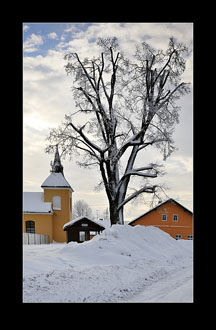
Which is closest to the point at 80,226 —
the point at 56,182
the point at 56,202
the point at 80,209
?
the point at 56,202

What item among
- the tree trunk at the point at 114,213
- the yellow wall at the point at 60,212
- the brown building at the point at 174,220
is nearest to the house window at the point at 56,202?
the yellow wall at the point at 60,212

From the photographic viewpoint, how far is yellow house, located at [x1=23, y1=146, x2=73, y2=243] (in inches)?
1485

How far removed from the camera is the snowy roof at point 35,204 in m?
38.2

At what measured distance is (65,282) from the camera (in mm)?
8102

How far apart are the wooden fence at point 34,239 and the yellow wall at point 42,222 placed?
0.92 metres

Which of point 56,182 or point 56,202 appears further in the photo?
point 56,182

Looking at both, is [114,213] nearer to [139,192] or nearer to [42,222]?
[139,192]

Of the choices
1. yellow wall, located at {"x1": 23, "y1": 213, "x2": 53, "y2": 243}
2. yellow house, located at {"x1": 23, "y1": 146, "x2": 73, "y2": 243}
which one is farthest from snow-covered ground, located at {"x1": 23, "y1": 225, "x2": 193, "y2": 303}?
yellow house, located at {"x1": 23, "y1": 146, "x2": 73, "y2": 243}

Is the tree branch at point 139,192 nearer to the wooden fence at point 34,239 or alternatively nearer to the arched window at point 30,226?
the wooden fence at point 34,239

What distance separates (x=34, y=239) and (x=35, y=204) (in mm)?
8149

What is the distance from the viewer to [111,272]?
9.72 meters
